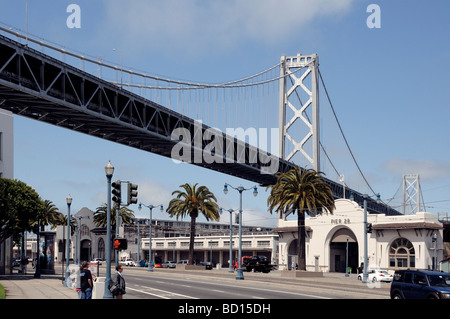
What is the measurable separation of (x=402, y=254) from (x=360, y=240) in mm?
6260

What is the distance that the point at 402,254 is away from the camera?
7625 centimetres

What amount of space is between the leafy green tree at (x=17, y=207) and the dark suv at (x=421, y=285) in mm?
35416

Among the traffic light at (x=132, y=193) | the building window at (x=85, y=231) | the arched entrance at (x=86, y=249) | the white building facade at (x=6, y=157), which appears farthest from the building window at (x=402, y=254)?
the building window at (x=85, y=231)

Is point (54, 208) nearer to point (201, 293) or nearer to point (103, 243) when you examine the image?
point (103, 243)

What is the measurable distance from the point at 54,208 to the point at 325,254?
6251cm

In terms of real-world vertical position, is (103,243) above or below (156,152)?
below

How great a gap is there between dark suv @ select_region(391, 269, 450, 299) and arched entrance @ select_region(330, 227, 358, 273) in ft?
183

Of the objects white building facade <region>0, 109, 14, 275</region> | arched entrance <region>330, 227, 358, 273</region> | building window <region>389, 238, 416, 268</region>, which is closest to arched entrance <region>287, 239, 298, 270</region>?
arched entrance <region>330, 227, 358, 273</region>

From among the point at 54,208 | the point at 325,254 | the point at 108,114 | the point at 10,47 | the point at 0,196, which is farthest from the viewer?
the point at 54,208

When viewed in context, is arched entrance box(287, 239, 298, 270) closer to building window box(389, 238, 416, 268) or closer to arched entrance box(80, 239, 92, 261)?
building window box(389, 238, 416, 268)

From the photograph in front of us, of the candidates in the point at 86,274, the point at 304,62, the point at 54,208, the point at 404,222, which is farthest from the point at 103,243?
the point at 86,274

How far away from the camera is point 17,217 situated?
5419 cm

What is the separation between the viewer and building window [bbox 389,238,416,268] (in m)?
75.4

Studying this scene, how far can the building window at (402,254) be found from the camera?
75.4 metres
